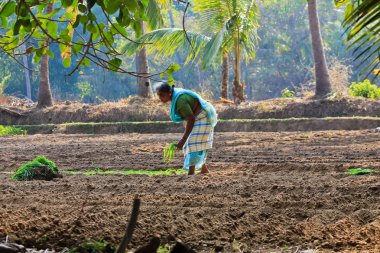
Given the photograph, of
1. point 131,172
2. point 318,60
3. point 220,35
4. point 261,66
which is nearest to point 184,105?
point 131,172

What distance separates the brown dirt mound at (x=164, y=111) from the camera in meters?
22.5

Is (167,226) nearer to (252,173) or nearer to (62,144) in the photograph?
(252,173)

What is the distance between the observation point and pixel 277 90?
42.2m

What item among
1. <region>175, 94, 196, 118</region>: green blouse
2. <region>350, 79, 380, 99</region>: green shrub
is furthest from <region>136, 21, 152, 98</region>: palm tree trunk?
<region>175, 94, 196, 118</region>: green blouse

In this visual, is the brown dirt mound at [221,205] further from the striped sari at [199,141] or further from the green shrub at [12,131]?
the green shrub at [12,131]

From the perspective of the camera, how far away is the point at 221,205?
21.4 feet

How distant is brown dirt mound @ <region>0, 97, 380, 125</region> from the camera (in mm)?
22469

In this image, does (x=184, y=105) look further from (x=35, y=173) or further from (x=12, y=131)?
(x=12, y=131)

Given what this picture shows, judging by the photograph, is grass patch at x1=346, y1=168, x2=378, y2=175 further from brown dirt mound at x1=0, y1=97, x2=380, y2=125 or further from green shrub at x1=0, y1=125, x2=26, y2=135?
green shrub at x1=0, y1=125, x2=26, y2=135


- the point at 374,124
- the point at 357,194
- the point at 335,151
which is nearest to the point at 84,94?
the point at 374,124

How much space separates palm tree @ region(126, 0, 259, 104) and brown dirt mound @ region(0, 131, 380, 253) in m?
10.3

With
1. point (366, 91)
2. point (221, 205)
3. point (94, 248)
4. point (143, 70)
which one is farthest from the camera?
point (143, 70)

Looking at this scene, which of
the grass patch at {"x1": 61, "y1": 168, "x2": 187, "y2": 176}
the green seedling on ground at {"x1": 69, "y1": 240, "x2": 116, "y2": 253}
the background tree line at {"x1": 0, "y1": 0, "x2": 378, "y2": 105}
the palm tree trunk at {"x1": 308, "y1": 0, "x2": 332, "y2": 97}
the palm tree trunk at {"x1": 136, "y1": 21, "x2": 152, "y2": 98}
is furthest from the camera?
the background tree line at {"x1": 0, "y1": 0, "x2": 378, "y2": 105}

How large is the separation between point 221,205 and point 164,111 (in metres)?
17.9
